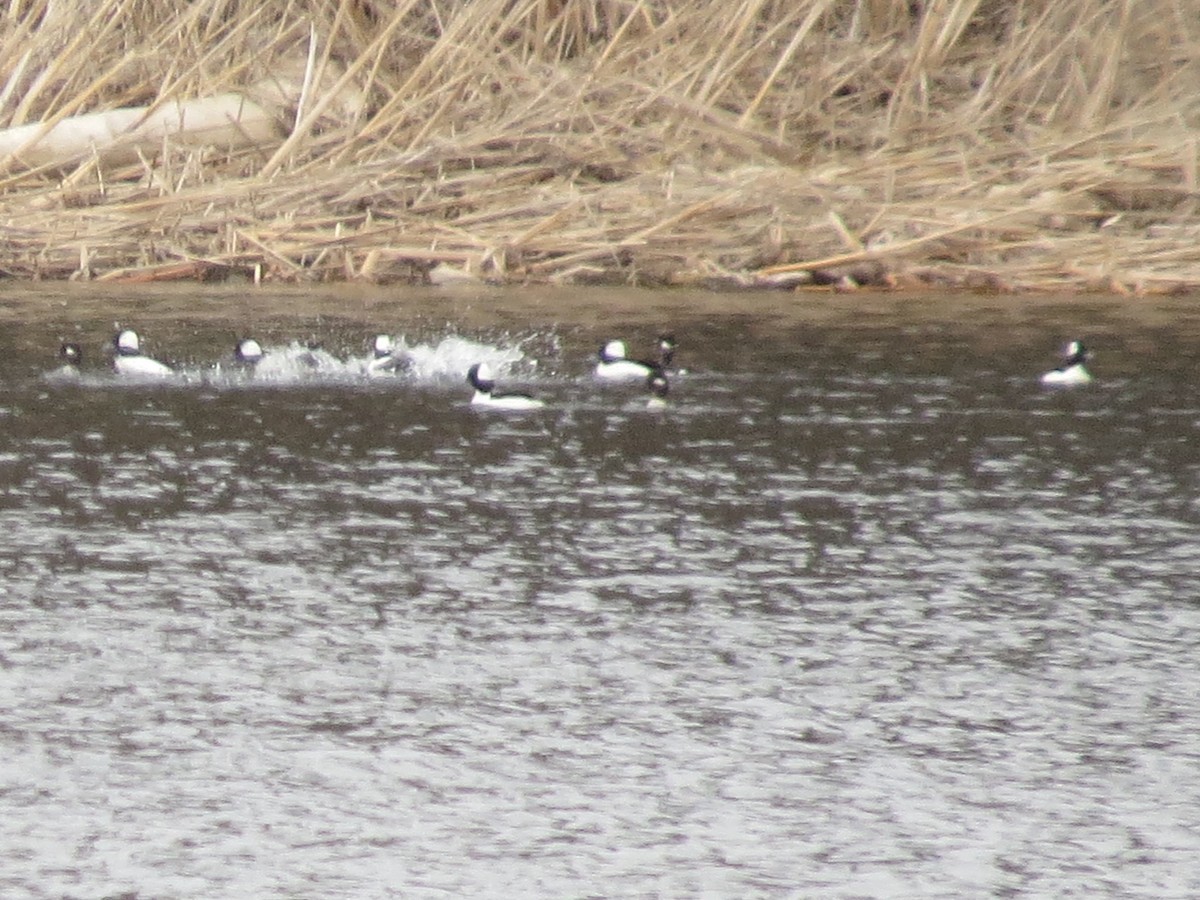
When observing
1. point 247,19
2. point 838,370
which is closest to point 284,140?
point 247,19

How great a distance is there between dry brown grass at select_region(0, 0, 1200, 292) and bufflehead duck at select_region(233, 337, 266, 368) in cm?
721

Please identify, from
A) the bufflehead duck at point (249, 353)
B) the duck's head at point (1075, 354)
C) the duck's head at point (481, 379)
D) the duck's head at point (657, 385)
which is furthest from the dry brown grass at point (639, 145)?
the duck's head at point (481, 379)

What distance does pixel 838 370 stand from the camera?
2180cm

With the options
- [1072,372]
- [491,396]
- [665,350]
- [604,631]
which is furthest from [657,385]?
[604,631]

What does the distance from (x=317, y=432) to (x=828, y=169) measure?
13.5m

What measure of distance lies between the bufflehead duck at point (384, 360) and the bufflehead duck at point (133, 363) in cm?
193

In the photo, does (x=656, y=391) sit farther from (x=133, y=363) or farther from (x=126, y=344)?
(x=126, y=344)

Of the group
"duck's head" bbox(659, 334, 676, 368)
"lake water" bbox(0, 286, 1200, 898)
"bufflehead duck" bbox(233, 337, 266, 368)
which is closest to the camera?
"lake water" bbox(0, 286, 1200, 898)

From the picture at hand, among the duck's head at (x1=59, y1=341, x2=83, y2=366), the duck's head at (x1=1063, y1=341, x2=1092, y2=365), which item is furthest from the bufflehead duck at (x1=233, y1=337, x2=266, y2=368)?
the duck's head at (x1=1063, y1=341, x2=1092, y2=365)

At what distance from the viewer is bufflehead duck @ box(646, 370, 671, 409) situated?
20250 millimetres

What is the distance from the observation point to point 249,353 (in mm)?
21859

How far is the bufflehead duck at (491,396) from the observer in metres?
20.4

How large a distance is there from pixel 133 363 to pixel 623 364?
4.75 meters

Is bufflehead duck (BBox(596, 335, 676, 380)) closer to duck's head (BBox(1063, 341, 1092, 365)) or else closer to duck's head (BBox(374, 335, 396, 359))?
duck's head (BBox(374, 335, 396, 359))
